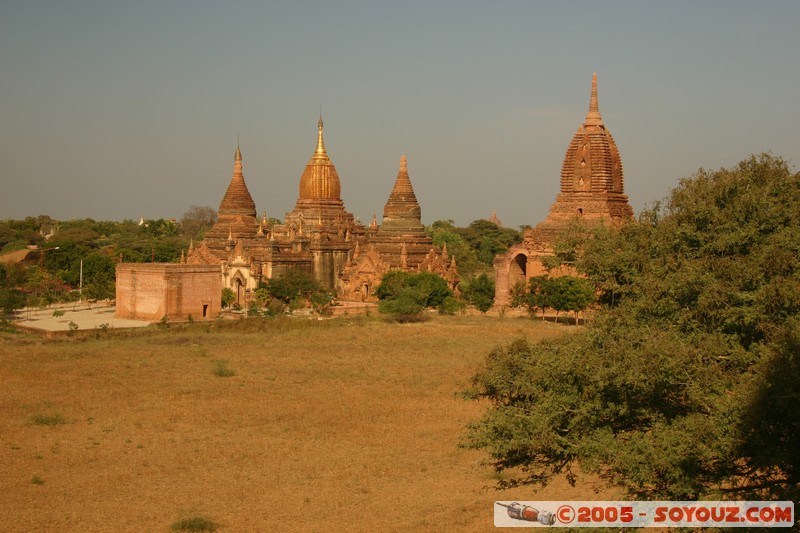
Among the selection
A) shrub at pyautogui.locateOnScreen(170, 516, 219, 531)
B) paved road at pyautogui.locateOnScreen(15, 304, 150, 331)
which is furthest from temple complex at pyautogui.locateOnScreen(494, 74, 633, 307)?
shrub at pyautogui.locateOnScreen(170, 516, 219, 531)

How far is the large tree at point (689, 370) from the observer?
970cm

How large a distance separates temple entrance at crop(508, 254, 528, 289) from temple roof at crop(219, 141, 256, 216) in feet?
49.6

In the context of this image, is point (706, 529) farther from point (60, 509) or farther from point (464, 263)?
point (464, 263)

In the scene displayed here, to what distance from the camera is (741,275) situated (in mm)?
11586

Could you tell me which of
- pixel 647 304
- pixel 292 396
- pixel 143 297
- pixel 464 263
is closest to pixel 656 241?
pixel 647 304

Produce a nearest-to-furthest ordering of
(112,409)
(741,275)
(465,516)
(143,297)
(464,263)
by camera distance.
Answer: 1. (741,275)
2. (465,516)
3. (112,409)
4. (143,297)
5. (464,263)

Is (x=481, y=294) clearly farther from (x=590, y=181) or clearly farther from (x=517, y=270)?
(x=590, y=181)

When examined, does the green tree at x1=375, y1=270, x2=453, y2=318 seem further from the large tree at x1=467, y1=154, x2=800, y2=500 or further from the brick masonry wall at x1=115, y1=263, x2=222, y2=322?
the large tree at x1=467, y1=154, x2=800, y2=500

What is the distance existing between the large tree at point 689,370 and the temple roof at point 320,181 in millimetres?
35866

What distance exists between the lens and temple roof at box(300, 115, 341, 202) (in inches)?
1934

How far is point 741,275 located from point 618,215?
27.9 m

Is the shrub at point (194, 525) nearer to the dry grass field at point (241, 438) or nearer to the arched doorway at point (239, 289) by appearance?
the dry grass field at point (241, 438)

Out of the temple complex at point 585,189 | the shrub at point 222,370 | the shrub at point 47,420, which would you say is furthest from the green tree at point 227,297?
the shrub at point 47,420

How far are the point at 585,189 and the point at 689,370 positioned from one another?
97.1 feet
